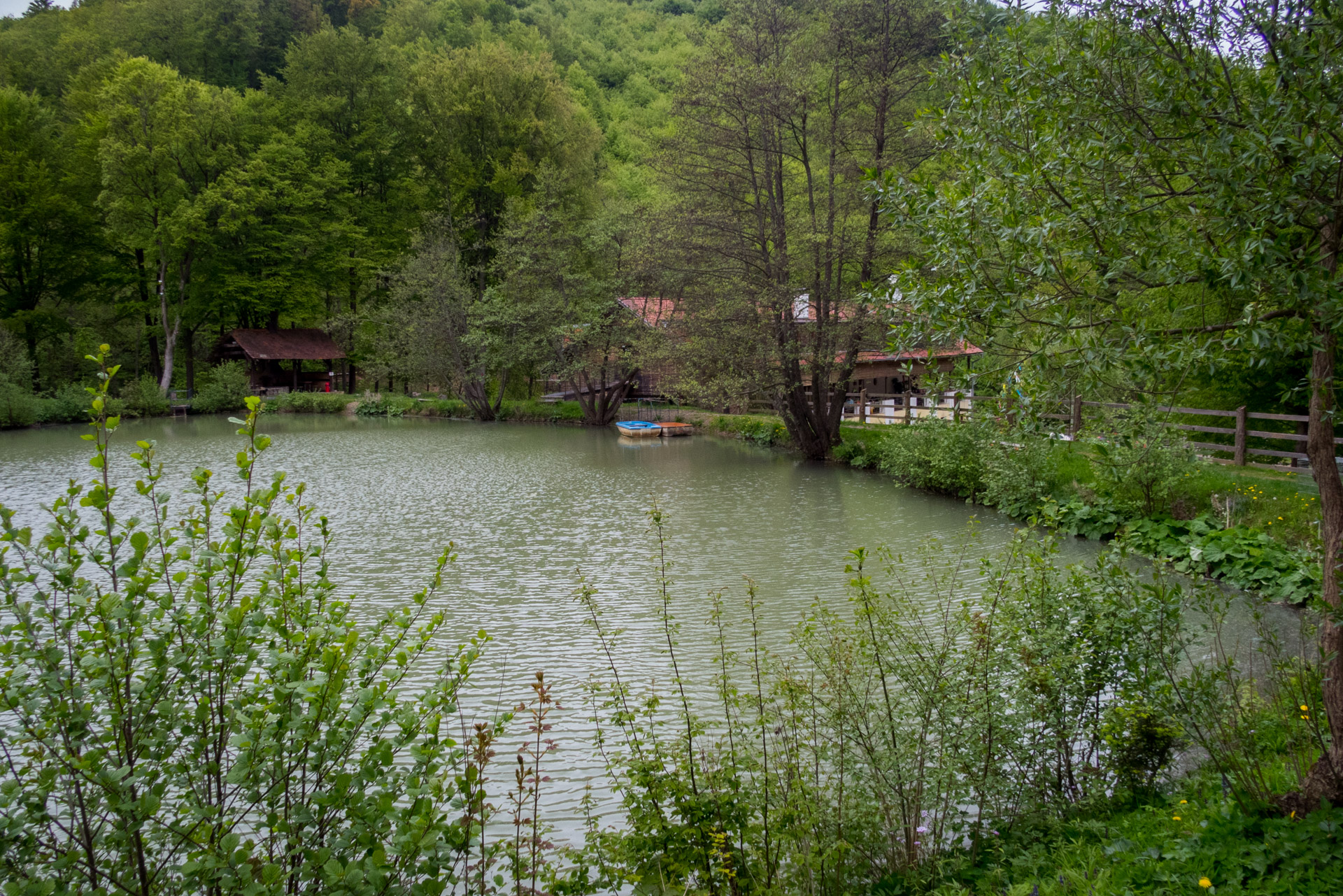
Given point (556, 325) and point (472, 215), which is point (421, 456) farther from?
point (472, 215)

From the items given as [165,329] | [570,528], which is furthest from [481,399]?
[570,528]

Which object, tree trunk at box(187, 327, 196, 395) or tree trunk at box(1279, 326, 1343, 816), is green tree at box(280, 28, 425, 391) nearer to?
tree trunk at box(187, 327, 196, 395)

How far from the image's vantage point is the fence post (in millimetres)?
13852

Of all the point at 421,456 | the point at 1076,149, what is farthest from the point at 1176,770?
the point at 421,456

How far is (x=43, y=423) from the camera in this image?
37.5 metres

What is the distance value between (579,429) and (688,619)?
2888 centimetres

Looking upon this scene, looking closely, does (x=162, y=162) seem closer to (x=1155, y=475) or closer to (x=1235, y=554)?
(x=1155, y=475)

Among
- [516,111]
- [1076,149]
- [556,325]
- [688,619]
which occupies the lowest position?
[688,619]

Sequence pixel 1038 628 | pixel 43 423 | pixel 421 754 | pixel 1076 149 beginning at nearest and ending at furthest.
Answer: pixel 421 754 < pixel 1076 149 < pixel 1038 628 < pixel 43 423

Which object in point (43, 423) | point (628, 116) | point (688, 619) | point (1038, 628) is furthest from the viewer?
point (628, 116)

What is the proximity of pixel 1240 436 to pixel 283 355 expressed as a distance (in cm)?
4630

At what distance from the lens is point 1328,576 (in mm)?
3857

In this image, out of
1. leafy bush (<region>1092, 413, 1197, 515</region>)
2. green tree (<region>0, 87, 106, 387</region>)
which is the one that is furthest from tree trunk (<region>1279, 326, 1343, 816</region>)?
green tree (<region>0, 87, 106, 387</region>)

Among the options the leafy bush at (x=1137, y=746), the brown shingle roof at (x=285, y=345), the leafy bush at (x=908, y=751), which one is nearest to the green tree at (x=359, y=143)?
the brown shingle roof at (x=285, y=345)
